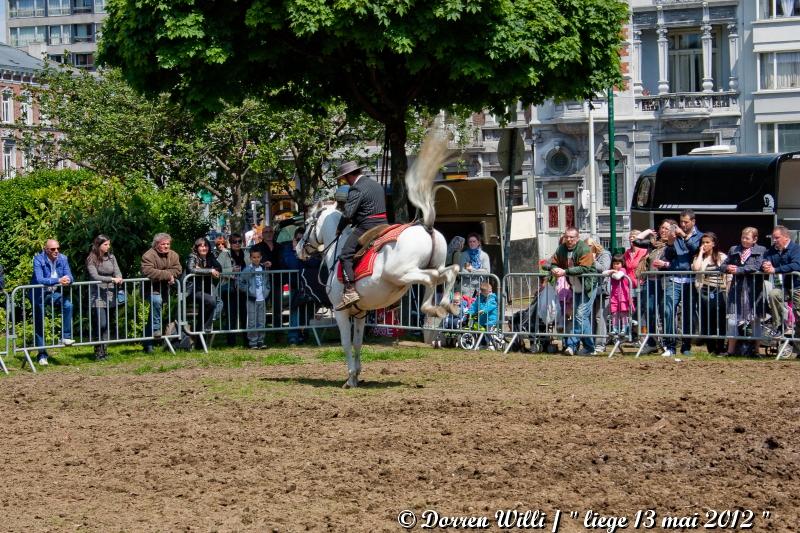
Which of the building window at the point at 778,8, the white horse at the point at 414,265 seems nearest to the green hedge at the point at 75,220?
the white horse at the point at 414,265

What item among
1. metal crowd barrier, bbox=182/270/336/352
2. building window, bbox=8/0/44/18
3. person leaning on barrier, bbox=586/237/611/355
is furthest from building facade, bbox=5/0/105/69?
person leaning on barrier, bbox=586/237/611/355

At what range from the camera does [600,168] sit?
56.4 m

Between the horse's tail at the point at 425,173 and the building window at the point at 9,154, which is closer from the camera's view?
the horse's tail at the point at 425,173

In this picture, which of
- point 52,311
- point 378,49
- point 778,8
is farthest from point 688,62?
point 52,311

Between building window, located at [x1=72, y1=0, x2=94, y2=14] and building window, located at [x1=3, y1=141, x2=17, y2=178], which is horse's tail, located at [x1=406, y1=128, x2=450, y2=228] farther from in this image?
building window, located at [x1=72, y1=0, x2=94, y2=14]

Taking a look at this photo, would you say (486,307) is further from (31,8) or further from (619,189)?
(31,8)

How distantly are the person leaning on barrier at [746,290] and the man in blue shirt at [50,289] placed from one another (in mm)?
9553

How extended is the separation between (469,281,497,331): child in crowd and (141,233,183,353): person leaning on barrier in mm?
4714

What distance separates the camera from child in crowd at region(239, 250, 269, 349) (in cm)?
2106

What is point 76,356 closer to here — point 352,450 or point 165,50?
point 165,50

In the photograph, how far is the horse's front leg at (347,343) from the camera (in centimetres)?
1527

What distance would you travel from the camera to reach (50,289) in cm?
1916

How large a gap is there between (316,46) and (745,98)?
37.3 metres

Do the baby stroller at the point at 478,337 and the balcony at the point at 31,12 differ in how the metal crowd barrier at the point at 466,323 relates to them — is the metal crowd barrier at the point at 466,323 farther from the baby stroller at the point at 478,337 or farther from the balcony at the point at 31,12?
the balcony at the point at 31,12
